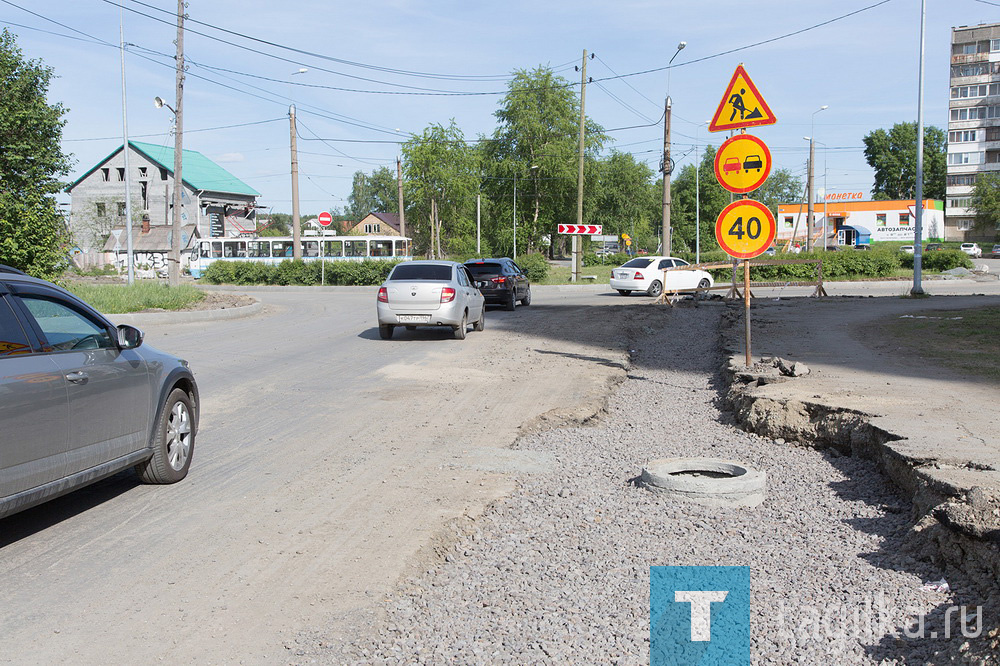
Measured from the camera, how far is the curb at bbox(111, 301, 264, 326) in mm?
20734

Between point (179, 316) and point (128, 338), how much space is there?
679 inches

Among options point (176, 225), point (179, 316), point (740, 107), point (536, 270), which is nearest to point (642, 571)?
point (740, 107)

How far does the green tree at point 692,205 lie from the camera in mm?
106812

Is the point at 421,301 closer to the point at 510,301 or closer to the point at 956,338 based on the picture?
the point at 510,301

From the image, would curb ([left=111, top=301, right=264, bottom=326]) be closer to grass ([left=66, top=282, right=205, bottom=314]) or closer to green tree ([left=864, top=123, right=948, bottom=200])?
grass ([left=66, top=282, right=205, bottom=314])

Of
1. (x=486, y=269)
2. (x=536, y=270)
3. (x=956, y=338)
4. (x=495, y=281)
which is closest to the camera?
(x=956, y=338)

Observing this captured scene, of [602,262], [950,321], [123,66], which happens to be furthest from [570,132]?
[950,321]

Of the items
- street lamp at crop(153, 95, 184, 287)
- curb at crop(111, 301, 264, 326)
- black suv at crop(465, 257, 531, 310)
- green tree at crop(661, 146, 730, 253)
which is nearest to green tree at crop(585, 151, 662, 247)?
green tree at crop(661, 146, 730, 253)

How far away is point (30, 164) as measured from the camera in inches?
906

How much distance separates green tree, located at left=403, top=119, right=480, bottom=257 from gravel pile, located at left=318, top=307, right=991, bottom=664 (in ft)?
184

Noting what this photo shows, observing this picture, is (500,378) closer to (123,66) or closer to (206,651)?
(206,651)

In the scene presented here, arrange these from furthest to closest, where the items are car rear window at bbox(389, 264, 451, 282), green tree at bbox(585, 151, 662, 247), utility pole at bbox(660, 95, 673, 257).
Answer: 1. green tree at bbox(585, 151, 662, 247)
2. utility pole at bbox(660, 95, 673, 257)
3. car rear window at bbox(389, 264, 451, 282)

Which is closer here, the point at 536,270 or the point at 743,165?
the point at 743,165

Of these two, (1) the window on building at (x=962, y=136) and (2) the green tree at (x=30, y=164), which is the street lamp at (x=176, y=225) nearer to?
(2) the green tree at (x=30, y=164)
